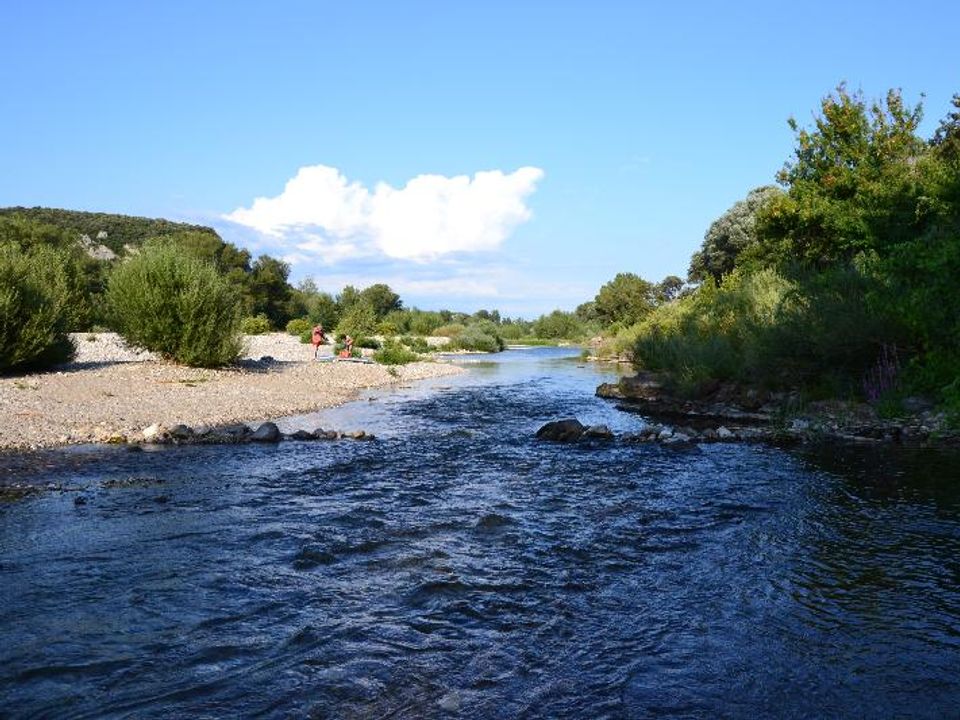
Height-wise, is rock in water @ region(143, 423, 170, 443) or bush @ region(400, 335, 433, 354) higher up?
bush @ region(400, 335, 433, 354)

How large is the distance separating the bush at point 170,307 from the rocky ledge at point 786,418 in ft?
53.0

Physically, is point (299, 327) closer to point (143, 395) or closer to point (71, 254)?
point (71, 254)

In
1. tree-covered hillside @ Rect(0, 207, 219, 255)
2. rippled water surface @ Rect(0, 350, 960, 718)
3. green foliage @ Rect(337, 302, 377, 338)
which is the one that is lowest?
rippled water surface @ Rect(0, 350, 960, 718)

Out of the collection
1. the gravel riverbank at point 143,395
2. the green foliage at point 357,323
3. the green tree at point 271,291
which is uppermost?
the green tree at point 271,291

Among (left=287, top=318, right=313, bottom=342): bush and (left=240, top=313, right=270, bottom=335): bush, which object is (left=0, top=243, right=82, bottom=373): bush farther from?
(left=287, top=318, right=313, bottom=342): bush

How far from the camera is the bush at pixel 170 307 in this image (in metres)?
28.6

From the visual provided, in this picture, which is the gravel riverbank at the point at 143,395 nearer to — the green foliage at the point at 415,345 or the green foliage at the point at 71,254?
the green foliage at the point at 71,254

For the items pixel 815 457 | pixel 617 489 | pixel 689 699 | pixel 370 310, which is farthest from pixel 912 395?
pixel 370 310

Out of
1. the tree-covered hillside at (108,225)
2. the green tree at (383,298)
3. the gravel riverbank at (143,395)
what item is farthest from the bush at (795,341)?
the tree-covered hillside at (108,225)

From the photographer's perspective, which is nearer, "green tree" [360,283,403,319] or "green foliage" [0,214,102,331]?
"green foliage" [0,214,102,331]

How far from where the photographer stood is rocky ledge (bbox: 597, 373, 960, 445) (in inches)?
674

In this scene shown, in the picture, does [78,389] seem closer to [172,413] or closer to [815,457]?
[172,413]

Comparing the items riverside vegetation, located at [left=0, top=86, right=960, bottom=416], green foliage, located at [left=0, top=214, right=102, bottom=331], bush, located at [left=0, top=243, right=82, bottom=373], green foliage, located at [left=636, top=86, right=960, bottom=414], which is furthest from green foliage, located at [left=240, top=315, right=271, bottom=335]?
green foliage, located at [left=636, top=86, right=960, bottom=414]

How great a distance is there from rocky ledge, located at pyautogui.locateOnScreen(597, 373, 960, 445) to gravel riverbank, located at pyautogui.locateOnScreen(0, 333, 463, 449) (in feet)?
38.3
